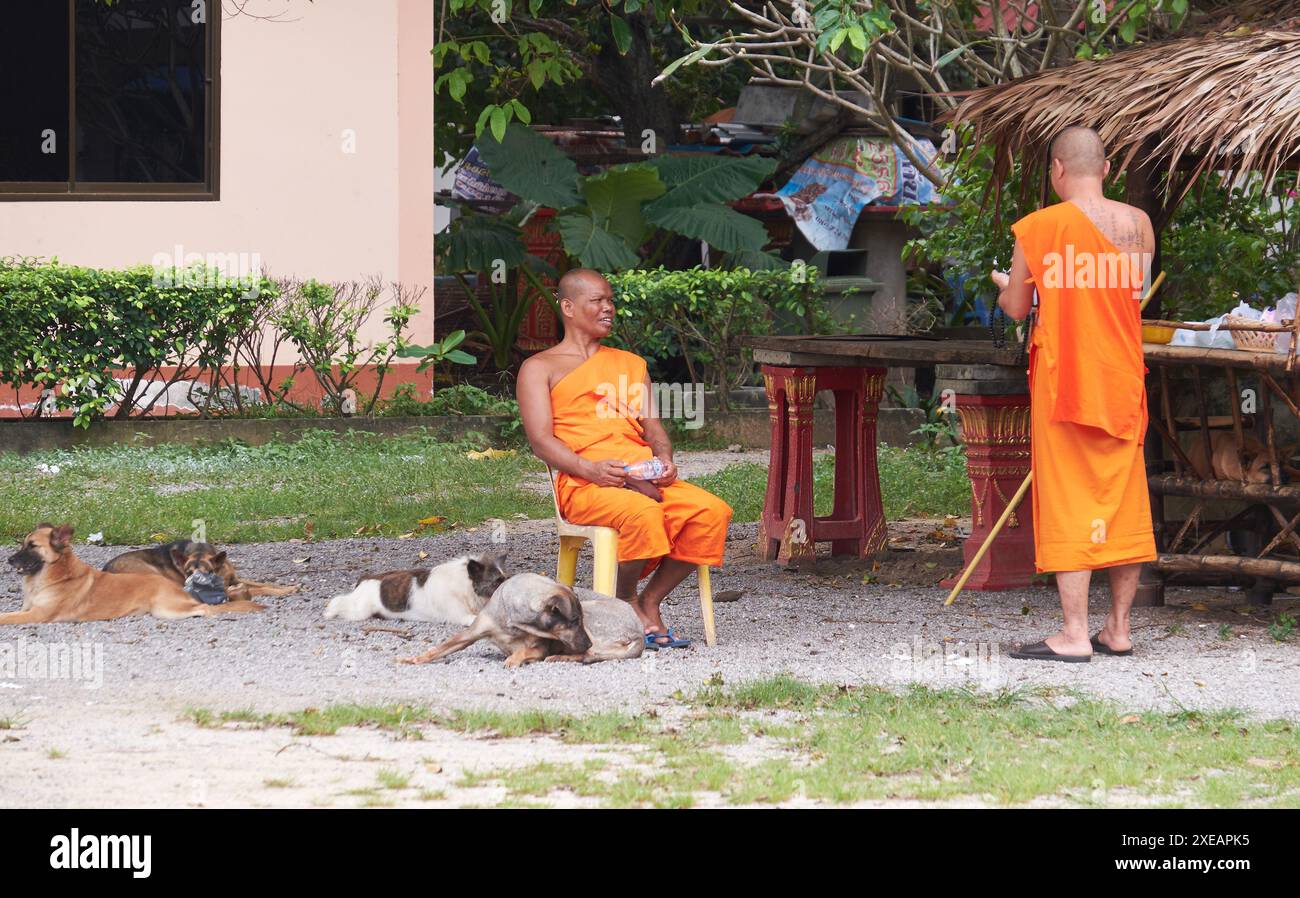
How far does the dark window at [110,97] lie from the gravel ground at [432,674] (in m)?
5.76

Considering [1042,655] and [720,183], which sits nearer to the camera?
[1042,655]

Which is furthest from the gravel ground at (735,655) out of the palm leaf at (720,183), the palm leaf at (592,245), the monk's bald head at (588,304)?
the palm leaf at (720,183)

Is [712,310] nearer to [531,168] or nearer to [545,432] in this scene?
[531,168]

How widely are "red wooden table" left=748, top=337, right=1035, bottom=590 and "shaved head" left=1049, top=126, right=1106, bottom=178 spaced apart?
4.92 ft

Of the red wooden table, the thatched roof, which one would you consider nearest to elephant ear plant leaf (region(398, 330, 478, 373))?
the red wooden table

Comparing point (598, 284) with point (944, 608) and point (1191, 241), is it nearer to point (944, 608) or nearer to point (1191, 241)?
point (944, 608)

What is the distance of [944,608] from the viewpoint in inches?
298

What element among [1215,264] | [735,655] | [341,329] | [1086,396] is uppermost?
[1215,264]

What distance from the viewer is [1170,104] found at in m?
6.68

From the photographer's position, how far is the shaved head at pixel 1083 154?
251 inches

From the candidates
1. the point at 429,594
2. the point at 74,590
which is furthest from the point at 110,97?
the point at 429,594

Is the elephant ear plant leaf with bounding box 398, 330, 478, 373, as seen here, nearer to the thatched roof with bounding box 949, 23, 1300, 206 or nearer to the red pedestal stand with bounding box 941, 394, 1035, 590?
the red pedestal stand with bounding box 941, 394, 1035, 590

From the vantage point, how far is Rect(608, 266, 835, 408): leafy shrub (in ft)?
45.7

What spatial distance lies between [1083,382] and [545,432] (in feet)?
6.59
